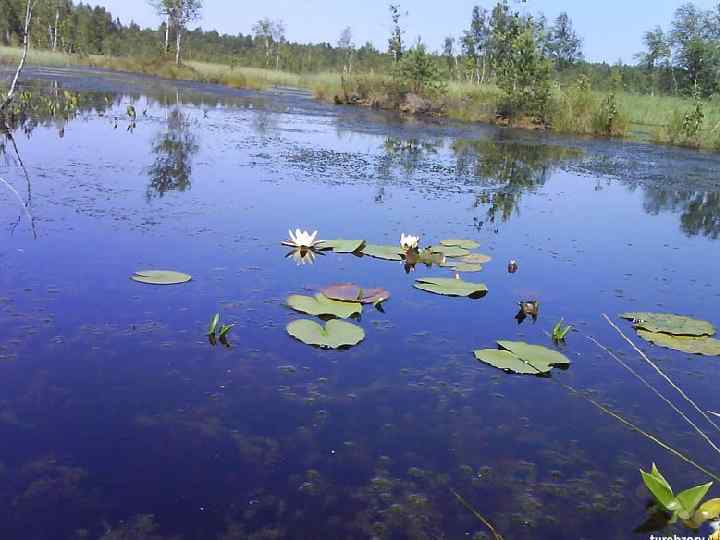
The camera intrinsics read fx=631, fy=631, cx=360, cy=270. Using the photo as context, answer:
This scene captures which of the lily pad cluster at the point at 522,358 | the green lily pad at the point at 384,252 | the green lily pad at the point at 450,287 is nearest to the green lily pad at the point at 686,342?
the lily pad cluster at the point at 522,358

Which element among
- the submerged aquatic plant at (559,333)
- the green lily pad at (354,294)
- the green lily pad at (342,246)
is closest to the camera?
the submerged aquatic plant at (559,333)

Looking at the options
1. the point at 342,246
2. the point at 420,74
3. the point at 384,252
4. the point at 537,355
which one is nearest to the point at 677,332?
the point at 537,355

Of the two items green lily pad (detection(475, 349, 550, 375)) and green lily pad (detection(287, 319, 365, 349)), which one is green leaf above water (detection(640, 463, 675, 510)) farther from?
green lily pad (detection(287, 319, 365, 349))

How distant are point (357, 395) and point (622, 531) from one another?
1016 millimetres

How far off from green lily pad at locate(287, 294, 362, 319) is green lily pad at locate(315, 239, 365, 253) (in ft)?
3.19

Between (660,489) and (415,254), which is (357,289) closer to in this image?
(415,254)

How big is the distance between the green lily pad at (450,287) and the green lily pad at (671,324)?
0.81 metres

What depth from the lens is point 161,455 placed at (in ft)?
6.38

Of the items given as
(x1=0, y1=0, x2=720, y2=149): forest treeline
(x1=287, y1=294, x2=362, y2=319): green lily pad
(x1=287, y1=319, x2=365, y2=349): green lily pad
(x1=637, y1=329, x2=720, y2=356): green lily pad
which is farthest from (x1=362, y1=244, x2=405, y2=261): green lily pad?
(x1=0, y1=0, x2=720, y2=149): forest treeline

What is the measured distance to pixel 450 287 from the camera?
370cm

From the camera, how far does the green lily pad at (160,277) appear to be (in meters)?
3.33

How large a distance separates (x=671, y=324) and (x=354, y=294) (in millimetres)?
1669

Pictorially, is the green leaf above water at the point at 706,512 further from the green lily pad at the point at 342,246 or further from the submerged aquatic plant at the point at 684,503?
the green lily pad at the point at 342,246

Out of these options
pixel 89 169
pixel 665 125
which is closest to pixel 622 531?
pixel 89 169
